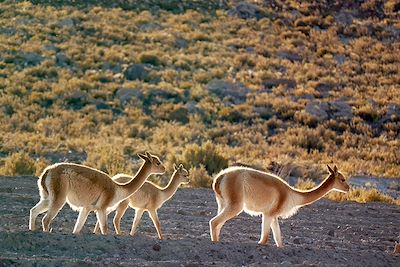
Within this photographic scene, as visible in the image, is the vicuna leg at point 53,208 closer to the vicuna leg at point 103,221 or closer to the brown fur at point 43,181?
the brown fur at point 43,181

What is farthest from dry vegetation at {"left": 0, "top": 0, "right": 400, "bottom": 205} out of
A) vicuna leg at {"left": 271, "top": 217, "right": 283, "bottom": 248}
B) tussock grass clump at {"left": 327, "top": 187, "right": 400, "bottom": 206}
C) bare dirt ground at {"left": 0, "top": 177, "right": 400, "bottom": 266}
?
vicuna leg at {"left": 271, "top": 217, "right": 283, "bottom": 248}

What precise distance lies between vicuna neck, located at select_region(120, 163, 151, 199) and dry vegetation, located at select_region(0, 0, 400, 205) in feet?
29.3

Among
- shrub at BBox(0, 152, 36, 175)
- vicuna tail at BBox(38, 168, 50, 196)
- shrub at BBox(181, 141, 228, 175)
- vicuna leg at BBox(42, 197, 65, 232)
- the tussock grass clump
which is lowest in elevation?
shrub at BBox(181, 141, 228, 175)

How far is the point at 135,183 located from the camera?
1209 cm

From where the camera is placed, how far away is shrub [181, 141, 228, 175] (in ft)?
79.3

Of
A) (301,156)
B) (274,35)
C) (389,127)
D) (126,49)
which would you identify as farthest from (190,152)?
(274,35)

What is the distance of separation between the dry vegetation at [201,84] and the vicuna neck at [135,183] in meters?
8.94

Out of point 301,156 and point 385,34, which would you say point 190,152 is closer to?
point 301,156

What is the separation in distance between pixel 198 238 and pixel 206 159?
12486 millimetres

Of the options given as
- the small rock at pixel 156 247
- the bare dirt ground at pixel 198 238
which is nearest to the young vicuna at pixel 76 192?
the bare dirt ground at pixel 198 238

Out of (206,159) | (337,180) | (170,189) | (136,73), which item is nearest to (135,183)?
(170,189)

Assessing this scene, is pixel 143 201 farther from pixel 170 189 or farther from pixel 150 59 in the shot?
pixel 150 59

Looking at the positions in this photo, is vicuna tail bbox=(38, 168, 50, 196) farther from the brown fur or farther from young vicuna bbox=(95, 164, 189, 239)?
young vicuna bbox=(95, 164, 189, 239)

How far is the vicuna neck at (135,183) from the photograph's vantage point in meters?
11.9
